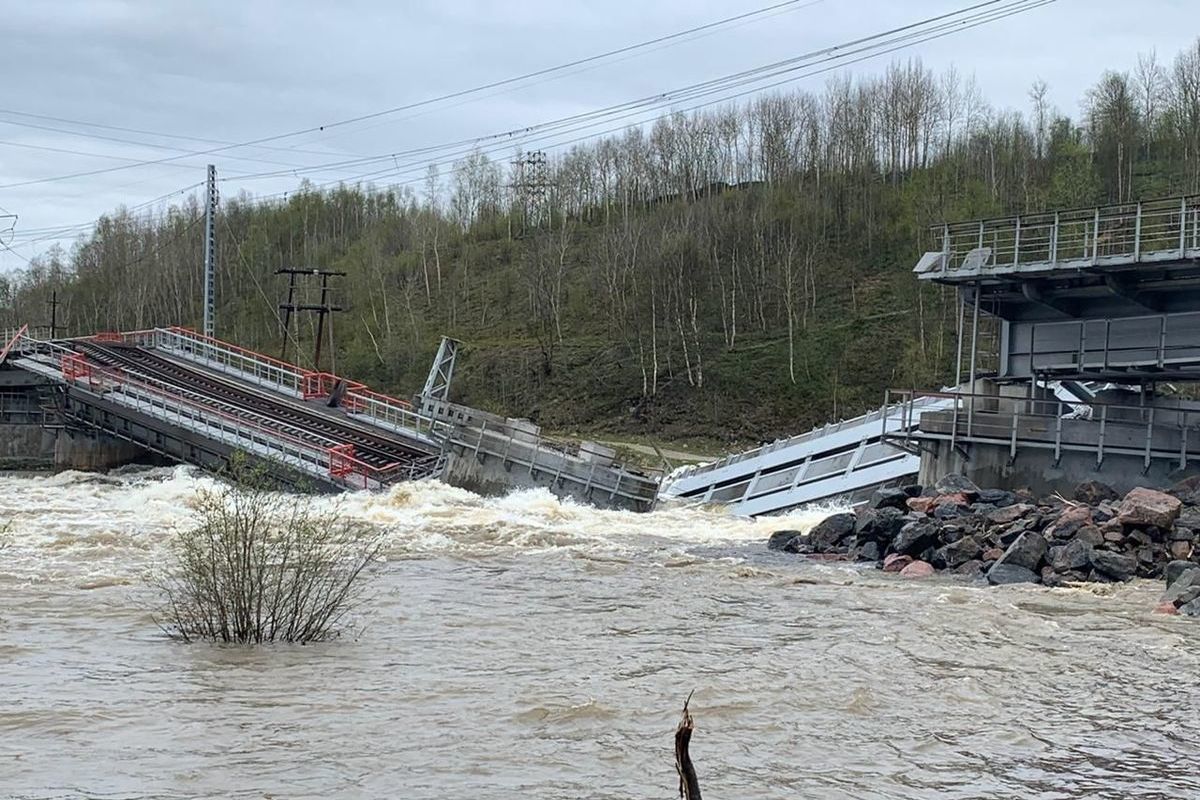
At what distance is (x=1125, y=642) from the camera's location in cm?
1580

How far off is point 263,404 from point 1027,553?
3230 centimetres

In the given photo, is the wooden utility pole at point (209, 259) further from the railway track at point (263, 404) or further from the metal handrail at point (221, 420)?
the metal handrail at point (221, 420)

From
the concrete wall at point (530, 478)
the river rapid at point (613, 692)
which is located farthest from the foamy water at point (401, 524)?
the river rapid at point (613, 692)

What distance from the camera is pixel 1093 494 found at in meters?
26.4

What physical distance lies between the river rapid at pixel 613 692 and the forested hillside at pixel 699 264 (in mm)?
36280

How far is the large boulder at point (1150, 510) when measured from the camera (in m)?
21.5

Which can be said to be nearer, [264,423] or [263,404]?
[264,423]

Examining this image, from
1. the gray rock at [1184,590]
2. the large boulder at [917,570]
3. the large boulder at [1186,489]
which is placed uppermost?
the large boulder at [1186,489]

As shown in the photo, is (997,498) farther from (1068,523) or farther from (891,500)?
(1068,523)

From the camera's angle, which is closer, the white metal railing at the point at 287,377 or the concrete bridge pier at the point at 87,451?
the white metal railing at the point at 287,377

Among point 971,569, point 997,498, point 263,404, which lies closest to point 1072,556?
point 971,569

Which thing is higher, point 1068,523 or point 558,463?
point 1068,523

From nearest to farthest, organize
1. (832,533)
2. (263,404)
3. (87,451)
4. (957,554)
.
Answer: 1. (957,554)
2. (832,533)
3. (263,404)
4. (87,451)

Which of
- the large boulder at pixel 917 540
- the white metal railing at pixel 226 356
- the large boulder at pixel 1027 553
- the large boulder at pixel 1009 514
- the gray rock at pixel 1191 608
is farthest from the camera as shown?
the white metal railing at pixel 226 356
